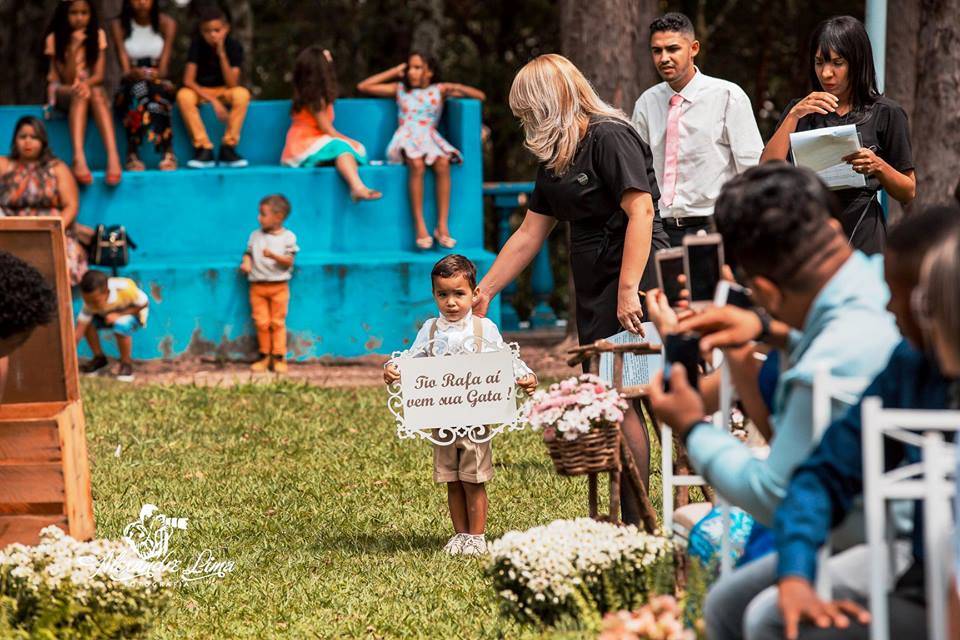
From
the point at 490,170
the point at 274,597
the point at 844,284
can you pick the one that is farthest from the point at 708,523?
the point at 490,170

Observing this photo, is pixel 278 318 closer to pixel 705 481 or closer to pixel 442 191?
pixel 442 191

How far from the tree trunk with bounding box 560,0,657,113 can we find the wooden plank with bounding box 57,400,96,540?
21.4 ft

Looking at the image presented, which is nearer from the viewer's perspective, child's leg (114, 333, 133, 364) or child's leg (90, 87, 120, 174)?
child's leg (114, 333, 133, 364)

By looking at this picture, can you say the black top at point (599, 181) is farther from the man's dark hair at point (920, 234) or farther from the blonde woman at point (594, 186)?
the man's dark hair at point (920, 234)

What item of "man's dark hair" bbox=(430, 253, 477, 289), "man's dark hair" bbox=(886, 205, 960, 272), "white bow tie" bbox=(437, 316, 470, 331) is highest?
"man's dark hair" bbox=(886, 205, 960, 272)

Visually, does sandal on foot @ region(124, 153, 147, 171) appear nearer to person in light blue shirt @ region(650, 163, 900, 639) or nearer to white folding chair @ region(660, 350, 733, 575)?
white folding chair @ region(660, 350, 733, 575)

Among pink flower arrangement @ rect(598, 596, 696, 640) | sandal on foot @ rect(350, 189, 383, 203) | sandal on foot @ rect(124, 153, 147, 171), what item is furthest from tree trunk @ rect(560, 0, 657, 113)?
pink flower arrangement @ rect(598, 596, 696, 640)

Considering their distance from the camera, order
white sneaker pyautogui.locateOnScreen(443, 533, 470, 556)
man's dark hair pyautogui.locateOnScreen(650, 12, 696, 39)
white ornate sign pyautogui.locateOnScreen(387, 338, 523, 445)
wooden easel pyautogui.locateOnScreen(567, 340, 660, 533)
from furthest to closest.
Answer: man's dark hair pyautogui.locateOnScreen(650, 12, 696, 39)
white sneaker pyautogui.locateOnScreen(443, 533, 470, 556)
white ornate sign pyautogui.locateOnScreen(387, 338, 523, 445)
wooden easel pyautogui.locateOnScreen(567, 340, 660, 533)

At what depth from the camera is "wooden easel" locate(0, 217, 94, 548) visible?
15.2ft

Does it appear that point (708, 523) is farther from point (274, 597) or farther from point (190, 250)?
point (190, 250)

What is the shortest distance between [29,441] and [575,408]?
1.64 meters

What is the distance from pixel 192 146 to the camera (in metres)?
12.3

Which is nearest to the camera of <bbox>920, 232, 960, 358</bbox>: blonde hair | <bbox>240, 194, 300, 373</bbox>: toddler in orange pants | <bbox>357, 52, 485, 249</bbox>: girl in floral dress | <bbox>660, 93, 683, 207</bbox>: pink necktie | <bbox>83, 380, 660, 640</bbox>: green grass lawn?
<bbox>920, 232, 960, 358</bbox>: blonde hair

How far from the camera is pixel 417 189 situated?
1177 cm
